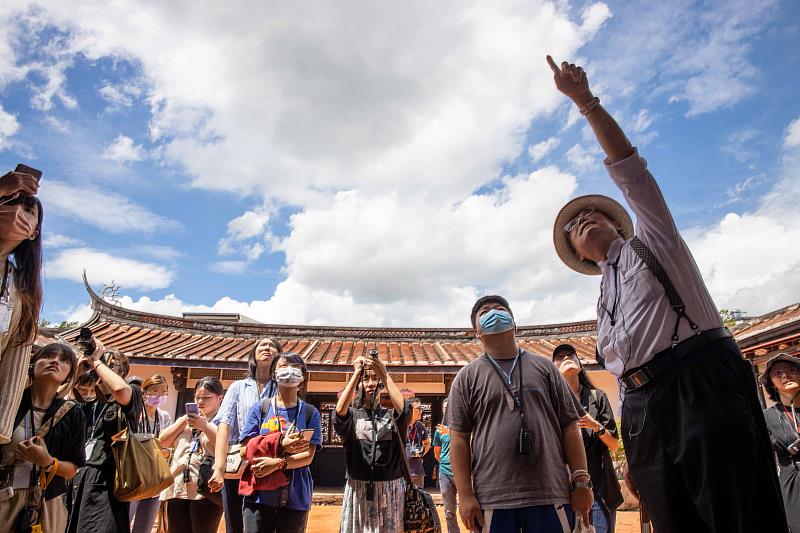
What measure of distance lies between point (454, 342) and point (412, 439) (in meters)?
7.77

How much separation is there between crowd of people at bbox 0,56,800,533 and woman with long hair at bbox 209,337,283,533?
13mm

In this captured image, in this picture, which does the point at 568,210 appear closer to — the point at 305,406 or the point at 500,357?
the point at 500,357

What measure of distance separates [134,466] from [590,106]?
341cm

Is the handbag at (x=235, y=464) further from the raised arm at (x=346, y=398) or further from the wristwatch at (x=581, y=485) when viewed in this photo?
the wristwatch at (x=581, y=485)

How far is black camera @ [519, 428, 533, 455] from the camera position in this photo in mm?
2357

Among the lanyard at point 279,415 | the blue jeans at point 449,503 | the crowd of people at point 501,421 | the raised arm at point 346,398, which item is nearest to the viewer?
the crowd of people at point 501,421

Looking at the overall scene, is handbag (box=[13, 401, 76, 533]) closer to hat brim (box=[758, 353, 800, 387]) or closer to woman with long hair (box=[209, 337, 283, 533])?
woman with long hair (box=[209, 337, 283, 533])

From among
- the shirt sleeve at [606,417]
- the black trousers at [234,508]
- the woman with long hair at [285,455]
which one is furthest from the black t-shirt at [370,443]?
the shirt sleeve at [606,417]

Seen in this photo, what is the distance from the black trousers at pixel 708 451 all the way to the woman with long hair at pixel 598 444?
161cm

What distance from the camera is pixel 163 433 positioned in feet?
14.3

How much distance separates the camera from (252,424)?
3.50m

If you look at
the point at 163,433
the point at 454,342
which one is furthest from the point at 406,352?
the point at 163,433

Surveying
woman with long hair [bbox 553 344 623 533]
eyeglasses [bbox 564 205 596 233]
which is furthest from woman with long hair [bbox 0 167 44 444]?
woman with long hair [bbox 553 344 623 533]

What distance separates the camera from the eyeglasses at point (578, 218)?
7.54 ft
